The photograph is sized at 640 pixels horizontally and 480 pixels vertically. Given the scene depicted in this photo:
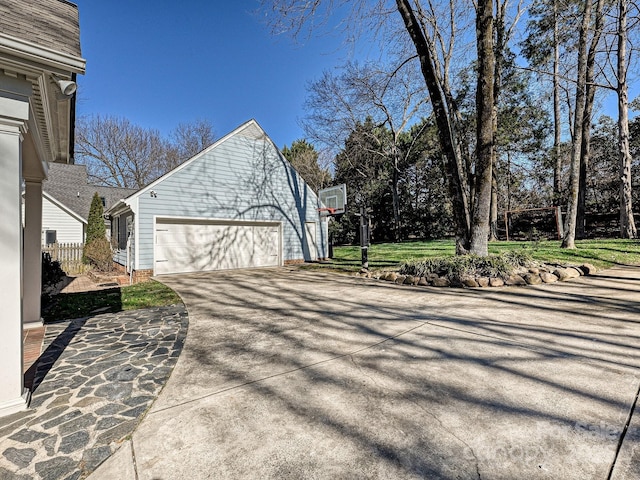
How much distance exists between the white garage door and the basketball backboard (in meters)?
2.39

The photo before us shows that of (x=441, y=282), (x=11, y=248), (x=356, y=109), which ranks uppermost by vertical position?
(x=356, y=109)

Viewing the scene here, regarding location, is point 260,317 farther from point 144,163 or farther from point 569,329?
point 144,163

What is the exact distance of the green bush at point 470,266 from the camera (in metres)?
6.32

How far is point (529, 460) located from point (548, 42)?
17559 mm

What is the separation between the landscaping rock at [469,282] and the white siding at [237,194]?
24.9ft

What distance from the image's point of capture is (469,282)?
19.9 ft

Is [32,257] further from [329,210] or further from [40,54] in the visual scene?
[329,210]

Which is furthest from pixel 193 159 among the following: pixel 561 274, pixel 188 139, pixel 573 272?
pixel 188 139

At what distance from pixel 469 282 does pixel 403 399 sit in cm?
465

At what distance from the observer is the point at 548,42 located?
42.6 feet

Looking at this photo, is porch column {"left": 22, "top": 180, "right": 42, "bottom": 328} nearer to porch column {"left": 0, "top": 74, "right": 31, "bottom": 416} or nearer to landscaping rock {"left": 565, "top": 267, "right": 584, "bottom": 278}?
porch column {"left": 0, "top": 74, "right": 31, "bottom": 416}

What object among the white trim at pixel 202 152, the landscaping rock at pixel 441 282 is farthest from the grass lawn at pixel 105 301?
the landscaping rock at pixel 441 282

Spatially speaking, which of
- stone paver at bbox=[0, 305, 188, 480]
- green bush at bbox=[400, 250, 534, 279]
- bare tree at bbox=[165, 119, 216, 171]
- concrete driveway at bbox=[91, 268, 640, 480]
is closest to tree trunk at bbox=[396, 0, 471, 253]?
green bush at bbox=[400, 250, 534, 279]

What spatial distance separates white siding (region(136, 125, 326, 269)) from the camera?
9438 millimetres
